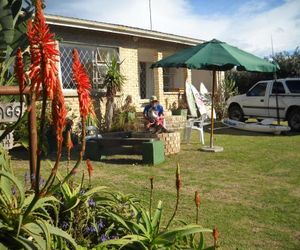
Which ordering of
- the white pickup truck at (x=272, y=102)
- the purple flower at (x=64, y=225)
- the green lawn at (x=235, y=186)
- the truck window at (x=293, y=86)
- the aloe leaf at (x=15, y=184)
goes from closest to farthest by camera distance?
the aloe leaf at (x=15, y=184) → the purple flower at (x=64, y=225) → the green lawn at (x=235, y=186) → the white pickup truck at (x=272, y=102) → the truck window at (x=293, y=86)

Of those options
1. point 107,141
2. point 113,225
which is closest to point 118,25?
point 107,141

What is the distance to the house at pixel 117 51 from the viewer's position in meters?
13.3

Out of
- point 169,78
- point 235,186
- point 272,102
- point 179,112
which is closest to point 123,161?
point 235,186

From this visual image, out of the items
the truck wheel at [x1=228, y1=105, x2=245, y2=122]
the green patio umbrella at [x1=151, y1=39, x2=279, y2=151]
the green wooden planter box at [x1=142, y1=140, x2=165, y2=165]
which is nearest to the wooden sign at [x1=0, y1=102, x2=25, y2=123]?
the green wooden planter box at [x1=142, y1=140, x2=165, y2=165]

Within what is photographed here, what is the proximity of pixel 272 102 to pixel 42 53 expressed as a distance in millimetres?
16037

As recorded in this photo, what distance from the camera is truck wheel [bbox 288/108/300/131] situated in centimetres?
1564

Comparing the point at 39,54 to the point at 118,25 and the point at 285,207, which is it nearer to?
the point at 285,207

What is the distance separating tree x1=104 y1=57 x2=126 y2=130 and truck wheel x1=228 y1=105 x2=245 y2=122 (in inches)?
256

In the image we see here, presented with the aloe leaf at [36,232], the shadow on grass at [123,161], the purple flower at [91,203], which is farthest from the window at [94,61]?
the aloe leaf at [36,232]

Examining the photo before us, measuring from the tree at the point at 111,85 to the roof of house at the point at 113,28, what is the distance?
3.92ft

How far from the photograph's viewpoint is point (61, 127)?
5.64ft

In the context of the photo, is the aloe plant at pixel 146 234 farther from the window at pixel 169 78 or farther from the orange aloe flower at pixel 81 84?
the window at pixel 169 78

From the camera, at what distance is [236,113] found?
18.4 metres

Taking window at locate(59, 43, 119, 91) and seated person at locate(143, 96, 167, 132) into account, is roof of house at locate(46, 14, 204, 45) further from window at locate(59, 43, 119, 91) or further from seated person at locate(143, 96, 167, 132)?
seated person at locate(143, 96, 167, 132)
